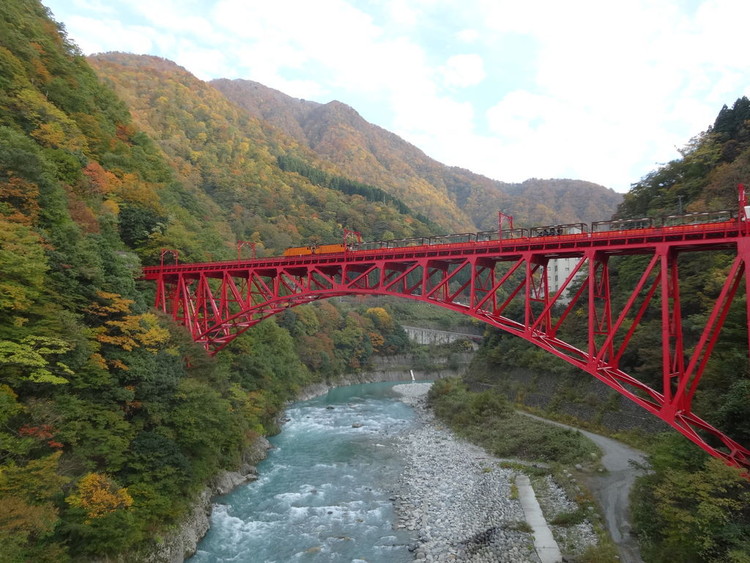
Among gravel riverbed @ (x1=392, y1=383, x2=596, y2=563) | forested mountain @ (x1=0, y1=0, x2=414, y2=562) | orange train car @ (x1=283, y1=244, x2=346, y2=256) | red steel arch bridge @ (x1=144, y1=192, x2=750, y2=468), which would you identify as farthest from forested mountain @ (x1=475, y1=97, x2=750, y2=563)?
orange train car @ (x1=283, y1=244, x2=346, y2=256)

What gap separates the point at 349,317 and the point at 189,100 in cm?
6595

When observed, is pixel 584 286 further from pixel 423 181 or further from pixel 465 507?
pixel 423 181

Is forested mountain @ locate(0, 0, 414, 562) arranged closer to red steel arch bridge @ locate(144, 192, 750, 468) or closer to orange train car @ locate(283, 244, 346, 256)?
red steel arch bridge @ locate(144, 192, 750, 468)

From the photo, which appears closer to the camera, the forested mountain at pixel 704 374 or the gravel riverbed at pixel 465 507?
the forested mountain at pixel 704 374

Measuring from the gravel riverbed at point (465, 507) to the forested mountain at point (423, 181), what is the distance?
325 ft

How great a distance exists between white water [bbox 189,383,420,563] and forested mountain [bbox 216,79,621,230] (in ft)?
323

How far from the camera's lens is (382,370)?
59.4 m

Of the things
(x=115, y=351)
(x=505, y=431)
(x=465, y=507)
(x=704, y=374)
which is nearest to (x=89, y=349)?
(x=115, y=351)

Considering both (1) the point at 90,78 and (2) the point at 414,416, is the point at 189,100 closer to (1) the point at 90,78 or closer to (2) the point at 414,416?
(1) the point at 90,78

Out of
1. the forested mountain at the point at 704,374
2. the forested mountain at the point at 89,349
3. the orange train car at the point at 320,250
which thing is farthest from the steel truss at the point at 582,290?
the forested mountain at the point at 89,349

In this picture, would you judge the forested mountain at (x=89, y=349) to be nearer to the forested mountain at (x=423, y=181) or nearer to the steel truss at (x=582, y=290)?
the steel truss at (x=582, y=290)

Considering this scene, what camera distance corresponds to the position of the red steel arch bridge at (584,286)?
1049cm

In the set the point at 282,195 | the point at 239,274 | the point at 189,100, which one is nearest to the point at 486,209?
the point at 282,195

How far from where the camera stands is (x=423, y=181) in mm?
160750
